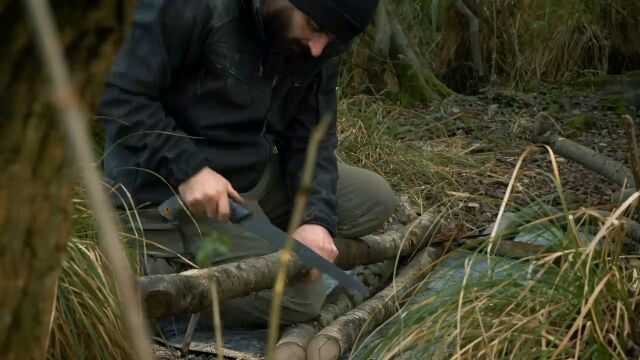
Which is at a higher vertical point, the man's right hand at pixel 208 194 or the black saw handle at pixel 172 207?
the man's right hand at pixel 208 194

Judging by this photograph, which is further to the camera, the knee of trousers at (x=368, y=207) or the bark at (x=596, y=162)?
the bark at (x=596, y=162)

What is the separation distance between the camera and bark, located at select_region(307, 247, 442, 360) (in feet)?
9.98

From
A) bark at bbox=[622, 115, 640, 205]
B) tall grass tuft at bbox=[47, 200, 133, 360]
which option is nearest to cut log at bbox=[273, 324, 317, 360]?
tall grass tuft at bbox=[47, 200, 133, 360]

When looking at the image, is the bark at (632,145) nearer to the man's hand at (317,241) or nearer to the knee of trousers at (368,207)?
the man's hand at (317,241)

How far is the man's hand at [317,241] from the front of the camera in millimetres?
3523

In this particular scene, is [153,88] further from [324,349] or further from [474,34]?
[474,34]

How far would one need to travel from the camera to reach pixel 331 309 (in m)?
3.71

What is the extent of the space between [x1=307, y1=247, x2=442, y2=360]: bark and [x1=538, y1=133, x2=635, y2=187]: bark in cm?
109

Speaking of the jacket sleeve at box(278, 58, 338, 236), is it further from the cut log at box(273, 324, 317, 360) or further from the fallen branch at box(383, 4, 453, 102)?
the fallen branch at box(383, 4, 453, 102)

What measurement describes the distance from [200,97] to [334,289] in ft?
2.87

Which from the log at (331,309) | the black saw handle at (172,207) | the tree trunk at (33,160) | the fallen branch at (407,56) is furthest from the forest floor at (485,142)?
the tree trunk at (33,160)

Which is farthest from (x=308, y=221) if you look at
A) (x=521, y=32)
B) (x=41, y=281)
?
(x=521, y=32)

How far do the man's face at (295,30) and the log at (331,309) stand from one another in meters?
0.83

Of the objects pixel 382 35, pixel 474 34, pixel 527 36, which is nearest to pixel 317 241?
pixel 382 35
